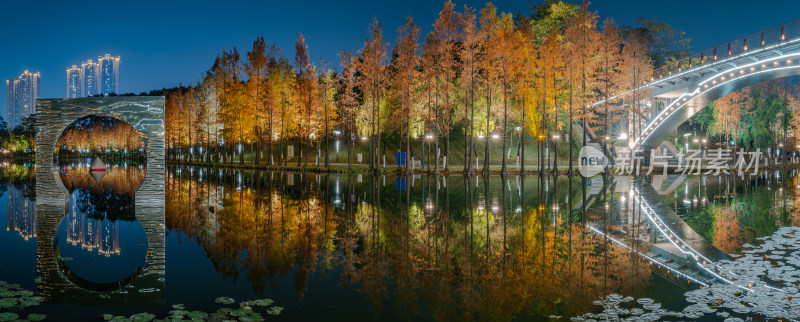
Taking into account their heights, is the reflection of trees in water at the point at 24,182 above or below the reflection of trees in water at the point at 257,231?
above

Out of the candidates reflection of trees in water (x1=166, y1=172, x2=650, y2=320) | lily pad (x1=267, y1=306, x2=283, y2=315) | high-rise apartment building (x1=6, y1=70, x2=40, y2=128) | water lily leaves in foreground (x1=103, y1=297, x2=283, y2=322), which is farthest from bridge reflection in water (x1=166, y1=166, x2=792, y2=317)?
high-rise apartment building (x1=6, y1=70, x2=40, y2=128)

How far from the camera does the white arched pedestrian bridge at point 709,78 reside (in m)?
32.8

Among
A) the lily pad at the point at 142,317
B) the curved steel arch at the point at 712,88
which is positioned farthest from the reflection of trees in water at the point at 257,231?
the curved steel arch at the point at 712,88

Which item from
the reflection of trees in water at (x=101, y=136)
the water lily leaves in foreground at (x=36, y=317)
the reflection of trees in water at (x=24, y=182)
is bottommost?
the water lily leaves in foreground at (x=36, y=317)

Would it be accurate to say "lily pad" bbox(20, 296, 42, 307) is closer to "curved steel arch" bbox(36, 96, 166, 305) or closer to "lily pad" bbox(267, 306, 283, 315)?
"curved steel arch" bbox(36, 96, 166, 305)

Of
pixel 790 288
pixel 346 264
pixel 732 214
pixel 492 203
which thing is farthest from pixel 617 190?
pixel 346 264

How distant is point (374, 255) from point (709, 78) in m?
42.3

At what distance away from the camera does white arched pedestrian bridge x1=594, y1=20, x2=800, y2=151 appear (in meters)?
32.8

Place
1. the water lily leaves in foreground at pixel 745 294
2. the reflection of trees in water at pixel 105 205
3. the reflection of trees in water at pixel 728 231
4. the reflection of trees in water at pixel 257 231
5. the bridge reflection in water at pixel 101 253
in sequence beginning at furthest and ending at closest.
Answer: the reflection of trees in water at pixel 105 205 → the reflection of trees in water at pixel 728 231 → the reflection of trees in water at pixel 257 231 → the bridge reflection in water at pixel 101 253 → the water lily leaves in foreground at pixel 745 294

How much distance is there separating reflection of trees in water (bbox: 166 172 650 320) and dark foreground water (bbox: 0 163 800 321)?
42mm

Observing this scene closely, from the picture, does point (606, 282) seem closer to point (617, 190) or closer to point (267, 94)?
point (617, 190)

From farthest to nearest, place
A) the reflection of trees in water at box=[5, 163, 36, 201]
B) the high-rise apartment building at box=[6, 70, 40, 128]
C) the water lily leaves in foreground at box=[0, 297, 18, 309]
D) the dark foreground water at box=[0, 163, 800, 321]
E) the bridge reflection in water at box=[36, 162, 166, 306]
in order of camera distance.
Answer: the high-rise apartment building at box=[6, 70, 40, 128]
the reflection of trees in water at box=[5, 163, 36, 201]
the bridge reflection in water at box=[36, 162, 166, 306]
the dark foreground water at box=[0, 163, 800, 321]
the water lily leaves in foreground at box=[0, 297, 18, 309]
